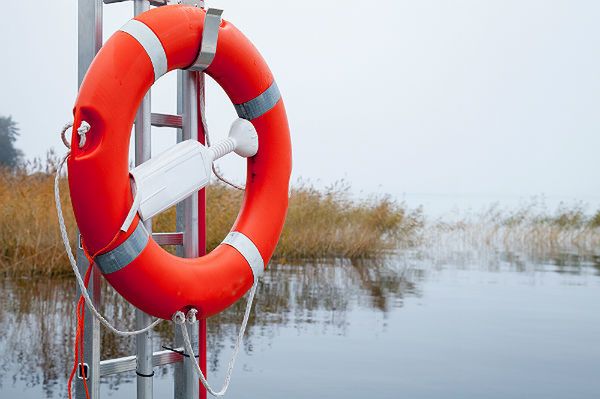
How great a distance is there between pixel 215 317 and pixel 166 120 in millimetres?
2218

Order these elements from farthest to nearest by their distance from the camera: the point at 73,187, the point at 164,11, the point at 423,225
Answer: the point at 423,225, the point at 164,11, the point at 73,187

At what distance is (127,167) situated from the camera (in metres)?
1.70

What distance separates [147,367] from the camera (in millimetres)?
1886

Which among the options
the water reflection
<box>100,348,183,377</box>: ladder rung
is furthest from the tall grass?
<box>100,348,183,377</box>: ladder rung

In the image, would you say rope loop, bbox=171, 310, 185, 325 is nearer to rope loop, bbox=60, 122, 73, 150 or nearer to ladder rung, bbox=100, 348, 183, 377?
ladder rung, bbox=100, 348, 183, 377

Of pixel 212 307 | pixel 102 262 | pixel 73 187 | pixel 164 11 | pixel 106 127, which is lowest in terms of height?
pixel 212 307

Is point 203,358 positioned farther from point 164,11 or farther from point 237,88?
point 164,11

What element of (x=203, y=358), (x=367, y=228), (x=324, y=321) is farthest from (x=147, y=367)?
(x=367, y=228)

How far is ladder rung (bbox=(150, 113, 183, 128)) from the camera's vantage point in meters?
1.92

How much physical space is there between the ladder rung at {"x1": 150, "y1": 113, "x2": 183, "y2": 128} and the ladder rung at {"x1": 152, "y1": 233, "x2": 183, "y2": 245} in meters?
0.29

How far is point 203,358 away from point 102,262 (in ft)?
1.57

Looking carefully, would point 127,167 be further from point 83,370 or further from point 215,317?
point 215,317

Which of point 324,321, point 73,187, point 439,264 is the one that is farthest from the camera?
point 439,264

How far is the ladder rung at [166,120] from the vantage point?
6.29 feet
